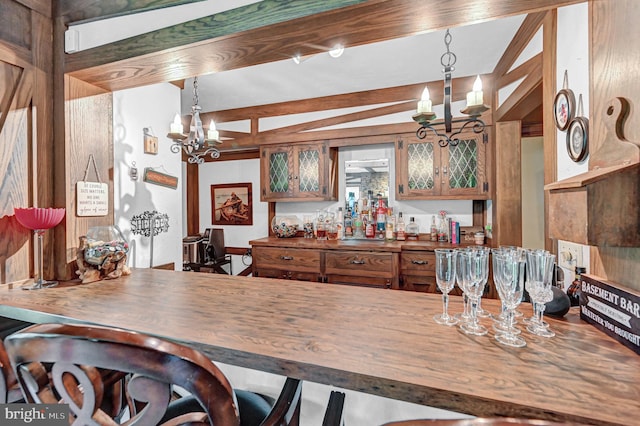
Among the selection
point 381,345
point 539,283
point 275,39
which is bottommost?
point 381,345

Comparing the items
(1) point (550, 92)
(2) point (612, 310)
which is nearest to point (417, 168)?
(1) point (550, 92)

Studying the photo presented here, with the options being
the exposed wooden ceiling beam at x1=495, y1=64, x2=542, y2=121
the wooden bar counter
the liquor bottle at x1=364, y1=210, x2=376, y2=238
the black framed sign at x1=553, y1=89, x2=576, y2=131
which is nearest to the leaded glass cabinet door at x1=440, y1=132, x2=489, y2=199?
the exposed wooden ceiling beam at x1=495, y1=64, x2=542, y2=121

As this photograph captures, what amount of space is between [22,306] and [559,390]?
1.74 m

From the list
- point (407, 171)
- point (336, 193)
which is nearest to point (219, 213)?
point (336, 193)

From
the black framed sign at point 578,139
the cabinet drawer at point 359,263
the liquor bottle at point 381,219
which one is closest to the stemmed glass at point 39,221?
the cabinet drawer at point 359,263

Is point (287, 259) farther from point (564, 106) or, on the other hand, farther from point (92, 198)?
point (564, 106)

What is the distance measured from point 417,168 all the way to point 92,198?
2.79m

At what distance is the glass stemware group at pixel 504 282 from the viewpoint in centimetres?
88

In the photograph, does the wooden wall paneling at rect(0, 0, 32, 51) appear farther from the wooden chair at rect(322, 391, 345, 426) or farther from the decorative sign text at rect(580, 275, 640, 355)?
the decorative sign text at rect(580, 275, 640, 355)

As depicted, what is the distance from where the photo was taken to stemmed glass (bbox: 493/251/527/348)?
2.85 feet

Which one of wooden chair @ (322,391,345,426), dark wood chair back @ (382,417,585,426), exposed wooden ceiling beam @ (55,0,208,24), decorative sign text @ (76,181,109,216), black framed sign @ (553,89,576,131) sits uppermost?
exposed wooden ceiling beam @ (55,0,208,24)

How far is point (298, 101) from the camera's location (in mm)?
3637

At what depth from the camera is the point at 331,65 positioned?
2758mm
